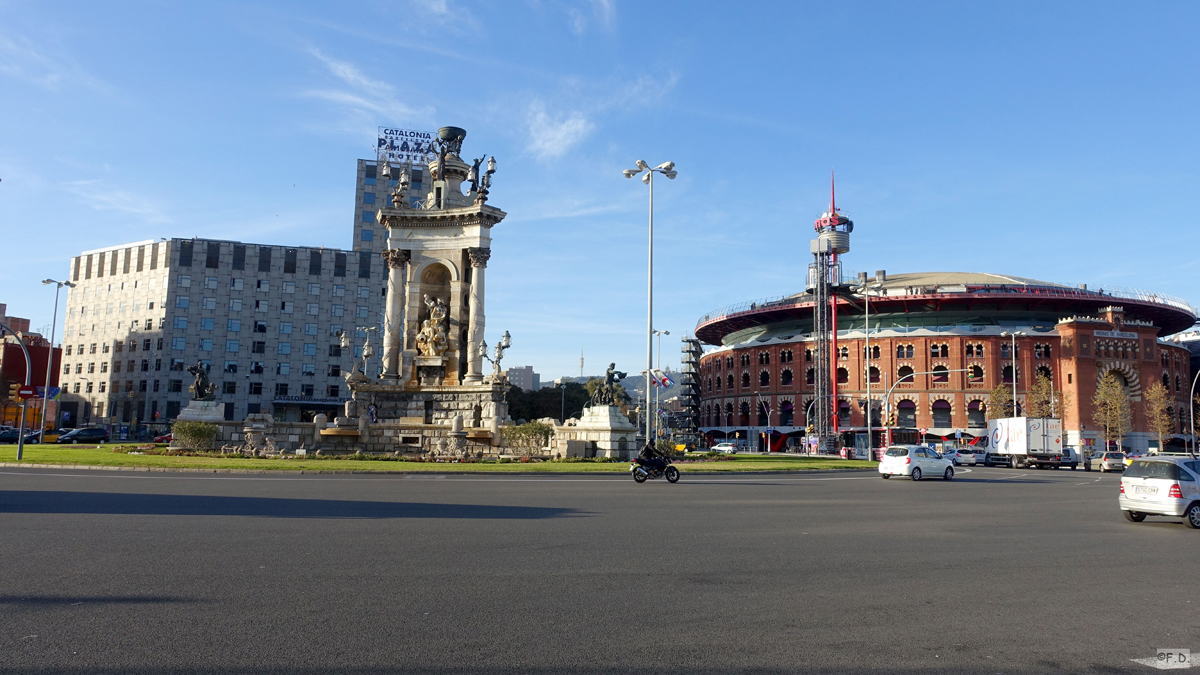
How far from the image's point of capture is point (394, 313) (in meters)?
38.5

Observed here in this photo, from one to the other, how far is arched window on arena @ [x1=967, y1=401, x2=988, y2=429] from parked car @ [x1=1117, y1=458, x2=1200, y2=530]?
238 feet

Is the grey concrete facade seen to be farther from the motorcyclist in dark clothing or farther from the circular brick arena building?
the motorcyclist in dark clothing

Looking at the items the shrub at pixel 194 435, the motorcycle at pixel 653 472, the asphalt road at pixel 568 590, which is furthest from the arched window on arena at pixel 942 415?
the asphalt road at pixel 568 590

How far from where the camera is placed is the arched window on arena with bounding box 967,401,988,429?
82488 mm

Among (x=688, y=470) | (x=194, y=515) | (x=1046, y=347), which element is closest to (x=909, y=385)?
(x=1046, y=347)

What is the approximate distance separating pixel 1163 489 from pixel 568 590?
12.3 meters

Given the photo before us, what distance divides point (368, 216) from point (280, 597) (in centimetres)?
9644

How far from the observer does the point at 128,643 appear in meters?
5.61

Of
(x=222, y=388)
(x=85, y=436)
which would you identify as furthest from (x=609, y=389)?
(x=222, y=388)

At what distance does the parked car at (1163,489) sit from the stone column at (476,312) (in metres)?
26.2

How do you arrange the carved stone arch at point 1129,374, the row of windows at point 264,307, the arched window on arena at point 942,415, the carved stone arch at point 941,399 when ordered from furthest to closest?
the row of windows at point 264,307
the arched window on arena at point 942,415
the carved stone arch at point 941,399
the carved stone arch at point 1129,374

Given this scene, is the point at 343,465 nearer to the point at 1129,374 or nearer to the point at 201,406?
the point at 201,406

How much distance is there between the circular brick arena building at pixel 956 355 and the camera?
268 feet

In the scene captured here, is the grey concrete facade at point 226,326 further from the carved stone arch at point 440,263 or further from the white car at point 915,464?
the white car at point 915,464
